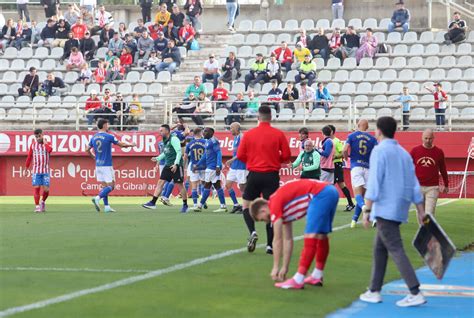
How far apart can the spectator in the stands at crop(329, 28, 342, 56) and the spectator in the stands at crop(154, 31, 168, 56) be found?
20.3ft

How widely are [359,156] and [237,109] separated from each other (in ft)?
55.1

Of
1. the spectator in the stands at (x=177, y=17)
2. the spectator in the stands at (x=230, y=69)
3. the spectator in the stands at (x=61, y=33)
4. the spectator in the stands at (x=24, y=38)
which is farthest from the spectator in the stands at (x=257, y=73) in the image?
the spectator in the stands at (x=24, y=38)

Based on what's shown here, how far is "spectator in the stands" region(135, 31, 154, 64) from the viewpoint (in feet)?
139

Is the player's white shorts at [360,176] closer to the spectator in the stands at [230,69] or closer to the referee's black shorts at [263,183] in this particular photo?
the referee's black shorts at [263,183]

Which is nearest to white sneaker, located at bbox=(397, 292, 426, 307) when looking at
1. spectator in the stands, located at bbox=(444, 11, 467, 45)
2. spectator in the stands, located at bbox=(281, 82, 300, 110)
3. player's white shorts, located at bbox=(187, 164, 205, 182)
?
player's white shorts, located at bbox=(187, 164, 205, 182)

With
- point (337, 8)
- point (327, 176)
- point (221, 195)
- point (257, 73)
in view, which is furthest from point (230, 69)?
point (327, 176)

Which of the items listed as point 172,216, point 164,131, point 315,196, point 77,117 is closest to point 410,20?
point 77,117

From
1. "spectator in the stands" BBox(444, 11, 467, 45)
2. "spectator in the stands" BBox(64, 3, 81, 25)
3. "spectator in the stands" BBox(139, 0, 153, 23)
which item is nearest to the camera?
"spectator in the stands" BBox(444, 11, 467, 45)

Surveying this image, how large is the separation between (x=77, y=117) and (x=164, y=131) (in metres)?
12.4

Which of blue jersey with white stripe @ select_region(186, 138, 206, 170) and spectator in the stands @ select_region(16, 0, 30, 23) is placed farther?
spectator in the stands @ select_region(16, 0, 30, 23)

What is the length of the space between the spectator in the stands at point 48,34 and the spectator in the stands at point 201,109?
9936mm

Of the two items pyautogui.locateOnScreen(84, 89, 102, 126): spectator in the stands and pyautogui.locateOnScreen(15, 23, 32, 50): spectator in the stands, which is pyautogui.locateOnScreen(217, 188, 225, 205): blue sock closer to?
pyautogui.locateOnScreen(84, 89, 102, 126): spectator in the stands

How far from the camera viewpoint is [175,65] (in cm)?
4200

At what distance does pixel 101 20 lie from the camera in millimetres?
45500
